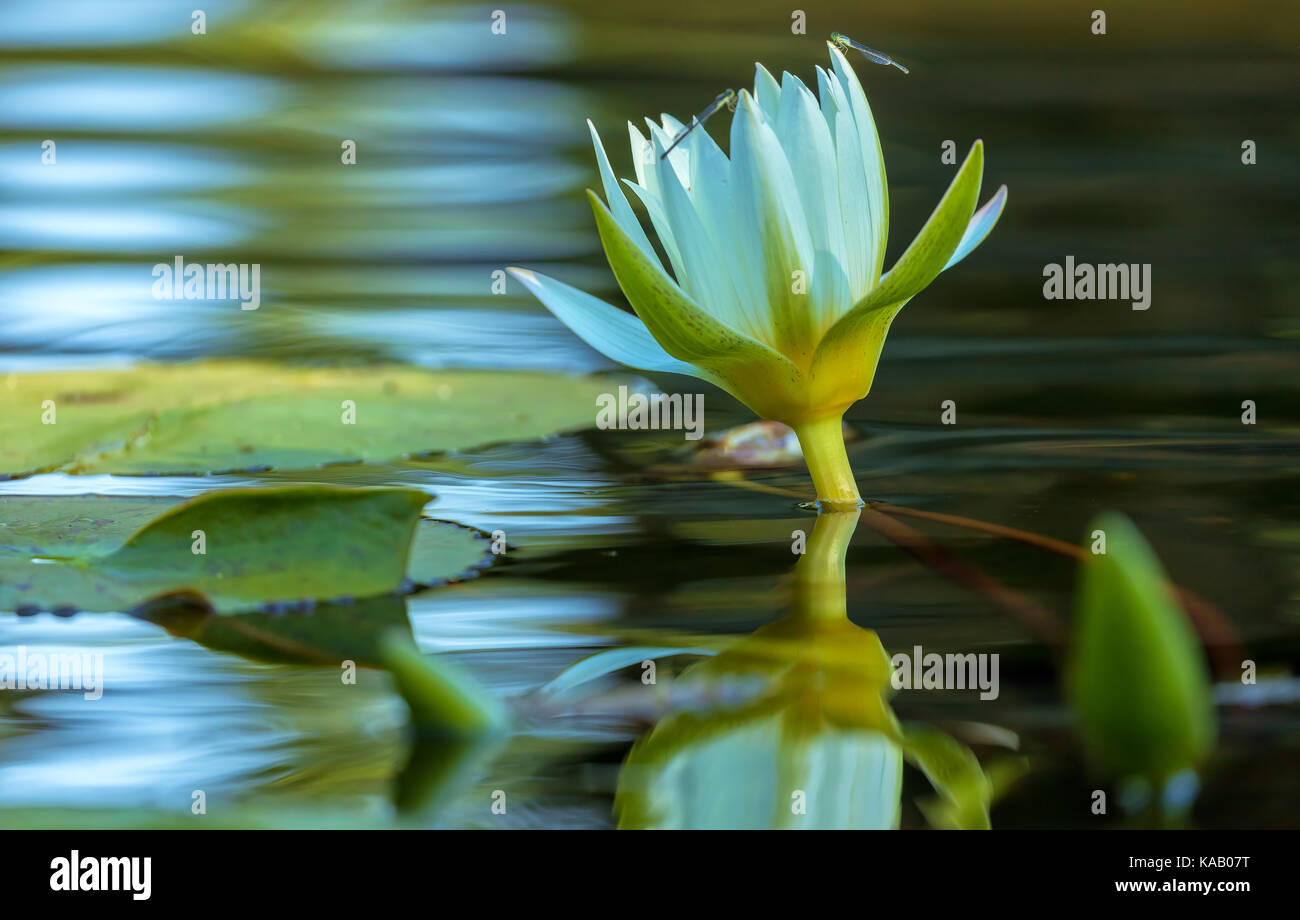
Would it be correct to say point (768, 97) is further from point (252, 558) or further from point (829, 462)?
point (252, 558)

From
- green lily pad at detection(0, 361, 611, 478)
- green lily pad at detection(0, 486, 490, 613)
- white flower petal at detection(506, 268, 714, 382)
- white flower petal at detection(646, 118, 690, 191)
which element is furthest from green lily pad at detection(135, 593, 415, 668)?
green lily pad at detection(0, 361, 611, 478)

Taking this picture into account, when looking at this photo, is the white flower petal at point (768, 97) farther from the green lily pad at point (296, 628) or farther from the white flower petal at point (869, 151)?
the green lily pad at point (296, 628)

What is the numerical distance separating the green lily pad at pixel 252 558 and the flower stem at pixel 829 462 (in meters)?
0.36

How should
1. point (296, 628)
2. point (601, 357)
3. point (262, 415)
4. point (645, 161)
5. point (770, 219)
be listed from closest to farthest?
point (296, 628), point (770, 219), point (645, 161), point (262, 415), point (601, 357)

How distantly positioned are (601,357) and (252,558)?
126cm

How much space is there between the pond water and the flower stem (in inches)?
2.2

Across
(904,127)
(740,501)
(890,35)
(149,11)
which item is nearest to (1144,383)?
(740,501)

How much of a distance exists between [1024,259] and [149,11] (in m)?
4.38

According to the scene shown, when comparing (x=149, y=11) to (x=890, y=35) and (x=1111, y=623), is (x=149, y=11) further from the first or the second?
(x=1111, y=623)

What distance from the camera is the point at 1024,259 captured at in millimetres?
2521

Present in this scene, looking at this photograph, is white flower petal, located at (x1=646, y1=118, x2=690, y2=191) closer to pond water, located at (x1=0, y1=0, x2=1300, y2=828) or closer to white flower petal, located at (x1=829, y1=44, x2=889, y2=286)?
white flower petal, located at (x1=829, y1=44, x2=889, y2=286)

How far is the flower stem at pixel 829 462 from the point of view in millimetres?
1071

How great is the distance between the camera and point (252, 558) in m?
0.90

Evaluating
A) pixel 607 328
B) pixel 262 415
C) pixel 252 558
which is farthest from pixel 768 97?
pixel 262 415
